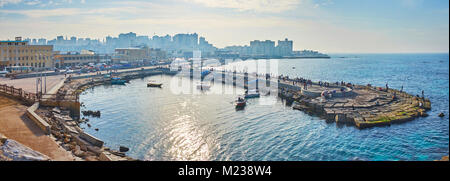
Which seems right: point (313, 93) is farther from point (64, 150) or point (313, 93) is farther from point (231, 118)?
point (64, 150)

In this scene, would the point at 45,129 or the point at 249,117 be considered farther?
the point at 249,117

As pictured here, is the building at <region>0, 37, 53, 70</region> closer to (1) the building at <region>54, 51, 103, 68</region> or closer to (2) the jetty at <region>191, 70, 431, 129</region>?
(1) the building at <region>54, 51, 103, 68</region>

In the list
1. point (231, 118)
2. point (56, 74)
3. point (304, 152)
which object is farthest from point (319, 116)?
point (56, 74)

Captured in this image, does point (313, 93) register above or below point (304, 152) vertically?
above

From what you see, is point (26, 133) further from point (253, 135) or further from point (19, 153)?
Answer: point (253, 135)

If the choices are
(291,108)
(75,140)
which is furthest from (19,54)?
(291,108)

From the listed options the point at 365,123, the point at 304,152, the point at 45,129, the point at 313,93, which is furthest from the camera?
the point at 313,93

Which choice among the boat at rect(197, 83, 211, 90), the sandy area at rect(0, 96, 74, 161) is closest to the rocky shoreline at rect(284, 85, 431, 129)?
the boat at rect(197, 83, 211, 90)

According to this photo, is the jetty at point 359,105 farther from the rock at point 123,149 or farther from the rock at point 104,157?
the rock at point 104,157
